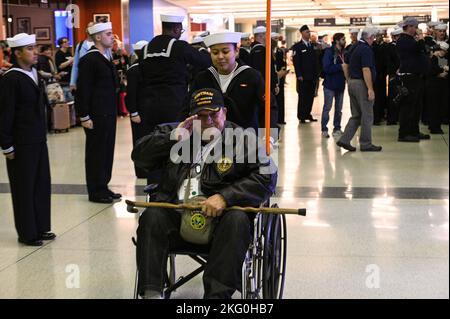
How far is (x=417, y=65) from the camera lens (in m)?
8.53

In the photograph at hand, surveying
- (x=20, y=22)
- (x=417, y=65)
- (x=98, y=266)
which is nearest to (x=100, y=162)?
(x=98, y=266)

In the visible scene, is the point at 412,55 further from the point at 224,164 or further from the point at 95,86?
the point at 224,164

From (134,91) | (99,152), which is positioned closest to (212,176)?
(99,152)

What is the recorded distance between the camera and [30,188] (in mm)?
4355

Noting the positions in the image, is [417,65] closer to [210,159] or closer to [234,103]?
[234,103]

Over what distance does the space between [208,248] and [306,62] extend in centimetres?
833

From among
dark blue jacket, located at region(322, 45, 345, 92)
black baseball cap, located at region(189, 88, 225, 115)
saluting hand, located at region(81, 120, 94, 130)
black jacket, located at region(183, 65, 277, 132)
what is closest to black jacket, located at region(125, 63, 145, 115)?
saluting hand, located at region(81, 120, 94, 130)

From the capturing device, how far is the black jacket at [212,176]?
2959 mm

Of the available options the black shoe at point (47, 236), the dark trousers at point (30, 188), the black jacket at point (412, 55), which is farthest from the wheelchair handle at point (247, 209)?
the black jacket at point (412, 55)

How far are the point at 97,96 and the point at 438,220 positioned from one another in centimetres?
294

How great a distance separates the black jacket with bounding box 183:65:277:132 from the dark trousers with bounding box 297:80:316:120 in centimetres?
736

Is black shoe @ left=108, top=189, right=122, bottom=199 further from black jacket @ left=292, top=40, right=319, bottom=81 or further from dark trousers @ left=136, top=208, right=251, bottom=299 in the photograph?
black jacket @ left=292, top=40, right=319, bottom=81

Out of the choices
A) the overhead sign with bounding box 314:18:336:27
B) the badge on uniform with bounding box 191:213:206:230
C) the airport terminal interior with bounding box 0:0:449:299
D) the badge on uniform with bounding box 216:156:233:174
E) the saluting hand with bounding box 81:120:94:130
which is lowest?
the airport terminal interior with bounding box 0:0:449:299

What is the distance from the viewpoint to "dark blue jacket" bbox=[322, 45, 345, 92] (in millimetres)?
9491
